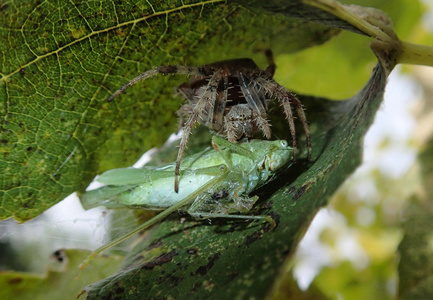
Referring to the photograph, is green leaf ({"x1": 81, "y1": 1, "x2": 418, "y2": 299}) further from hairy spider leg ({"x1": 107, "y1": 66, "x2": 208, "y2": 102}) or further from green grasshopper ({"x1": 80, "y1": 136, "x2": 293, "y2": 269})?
hairy spider leg ({"x1": 107, "y1": 66, "x2": 208, "y2": 102})

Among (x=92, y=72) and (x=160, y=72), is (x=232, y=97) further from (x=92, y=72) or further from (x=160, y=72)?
(x=92, y=72)

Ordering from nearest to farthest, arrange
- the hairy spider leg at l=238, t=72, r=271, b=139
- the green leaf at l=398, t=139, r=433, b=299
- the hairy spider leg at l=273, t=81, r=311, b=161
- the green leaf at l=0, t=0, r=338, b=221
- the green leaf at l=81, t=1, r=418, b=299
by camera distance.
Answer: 1. the green leaf at l=81, t=1, r=418, b=299
2. the green leaf at l=0, t=0, r=338, b=221
3. the green leaf at l=398, t=139, r=433, b=299
4. the hairy spider leg at l=273, t=81, r=311, b=161
5. the hairy spider leg at l=238, t=72, r=271, b=139

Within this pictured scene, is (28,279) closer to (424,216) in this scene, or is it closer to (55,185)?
(55,185)

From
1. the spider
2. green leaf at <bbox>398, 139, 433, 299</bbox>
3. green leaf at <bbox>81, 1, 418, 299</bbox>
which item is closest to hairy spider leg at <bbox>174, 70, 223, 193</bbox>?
the spider

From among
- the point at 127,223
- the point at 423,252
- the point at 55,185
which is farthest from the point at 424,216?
the point at 55,185

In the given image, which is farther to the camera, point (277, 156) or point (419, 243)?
point (419, 243)

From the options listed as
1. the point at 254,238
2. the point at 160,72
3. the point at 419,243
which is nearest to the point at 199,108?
the point at 160,72
